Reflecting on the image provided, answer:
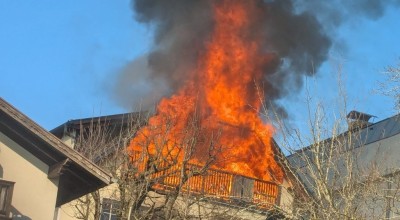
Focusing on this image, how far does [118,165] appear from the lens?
20.5 m

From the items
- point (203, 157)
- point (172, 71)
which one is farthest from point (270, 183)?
point (172, 71)

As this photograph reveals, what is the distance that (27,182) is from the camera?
48.9 feet

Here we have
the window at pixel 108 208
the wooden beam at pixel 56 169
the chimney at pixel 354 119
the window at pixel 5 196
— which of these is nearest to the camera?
the window at pixel 5 196

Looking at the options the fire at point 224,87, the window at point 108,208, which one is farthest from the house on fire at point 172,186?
the fire at point 224,87

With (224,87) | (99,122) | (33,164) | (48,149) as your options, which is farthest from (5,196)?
(224,87)

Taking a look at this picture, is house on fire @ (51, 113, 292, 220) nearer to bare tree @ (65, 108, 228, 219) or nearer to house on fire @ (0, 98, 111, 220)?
bare tree @ (65, 108, 228, 219)

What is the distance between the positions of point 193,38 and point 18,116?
9333 millimetres

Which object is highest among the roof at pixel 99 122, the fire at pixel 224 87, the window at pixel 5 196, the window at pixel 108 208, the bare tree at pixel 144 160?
the fire at pixel 224 87

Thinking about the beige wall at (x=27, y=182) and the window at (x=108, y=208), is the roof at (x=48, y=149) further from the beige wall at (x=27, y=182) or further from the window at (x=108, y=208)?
the window at (x=108, y=208)

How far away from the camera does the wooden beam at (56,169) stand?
49.1 ft

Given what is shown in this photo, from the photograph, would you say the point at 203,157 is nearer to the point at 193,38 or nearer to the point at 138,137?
the point at 138,137

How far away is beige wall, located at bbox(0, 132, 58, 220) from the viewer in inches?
579

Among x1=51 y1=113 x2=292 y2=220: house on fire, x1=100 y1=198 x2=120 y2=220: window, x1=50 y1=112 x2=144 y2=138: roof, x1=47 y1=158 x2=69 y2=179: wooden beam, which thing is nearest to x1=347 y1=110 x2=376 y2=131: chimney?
x1=51 y1=113 x2=292 y2=220: house on fire

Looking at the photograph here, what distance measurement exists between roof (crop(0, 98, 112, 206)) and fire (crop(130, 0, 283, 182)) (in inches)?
263
